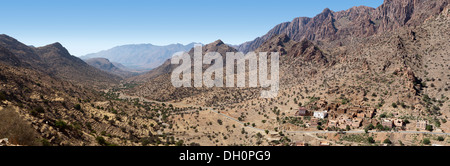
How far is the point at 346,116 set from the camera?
6297 centimetres

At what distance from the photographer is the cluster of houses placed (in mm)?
53156

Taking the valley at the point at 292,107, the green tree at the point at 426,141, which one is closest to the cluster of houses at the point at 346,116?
the valley at the point at 292,107

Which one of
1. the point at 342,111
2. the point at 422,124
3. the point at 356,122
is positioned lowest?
the point at 356,122

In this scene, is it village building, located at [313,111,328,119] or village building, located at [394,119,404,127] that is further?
village building, located at [313,111,328,119]

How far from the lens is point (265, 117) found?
245ft

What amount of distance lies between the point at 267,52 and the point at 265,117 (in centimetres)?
7483

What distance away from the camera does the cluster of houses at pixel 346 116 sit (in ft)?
174

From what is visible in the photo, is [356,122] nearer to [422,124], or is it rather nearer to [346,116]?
[346,116]

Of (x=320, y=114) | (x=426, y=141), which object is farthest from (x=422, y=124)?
(x=320, y=114)

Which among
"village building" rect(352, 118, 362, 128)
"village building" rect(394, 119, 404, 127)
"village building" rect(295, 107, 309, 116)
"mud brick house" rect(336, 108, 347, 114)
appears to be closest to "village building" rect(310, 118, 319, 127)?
"village building" rect(295, 107, 309, 116)

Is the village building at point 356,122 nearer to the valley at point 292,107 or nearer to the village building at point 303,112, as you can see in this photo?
the valley at point 292,107

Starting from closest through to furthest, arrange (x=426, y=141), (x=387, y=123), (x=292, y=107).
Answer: (x=426, y=141)
(x=387, y=123)
(x=292, y=107)

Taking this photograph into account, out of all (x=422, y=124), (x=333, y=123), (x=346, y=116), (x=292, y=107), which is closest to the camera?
(x=422, y=124)

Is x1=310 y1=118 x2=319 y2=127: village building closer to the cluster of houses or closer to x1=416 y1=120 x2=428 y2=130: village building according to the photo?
the cluster of houses
